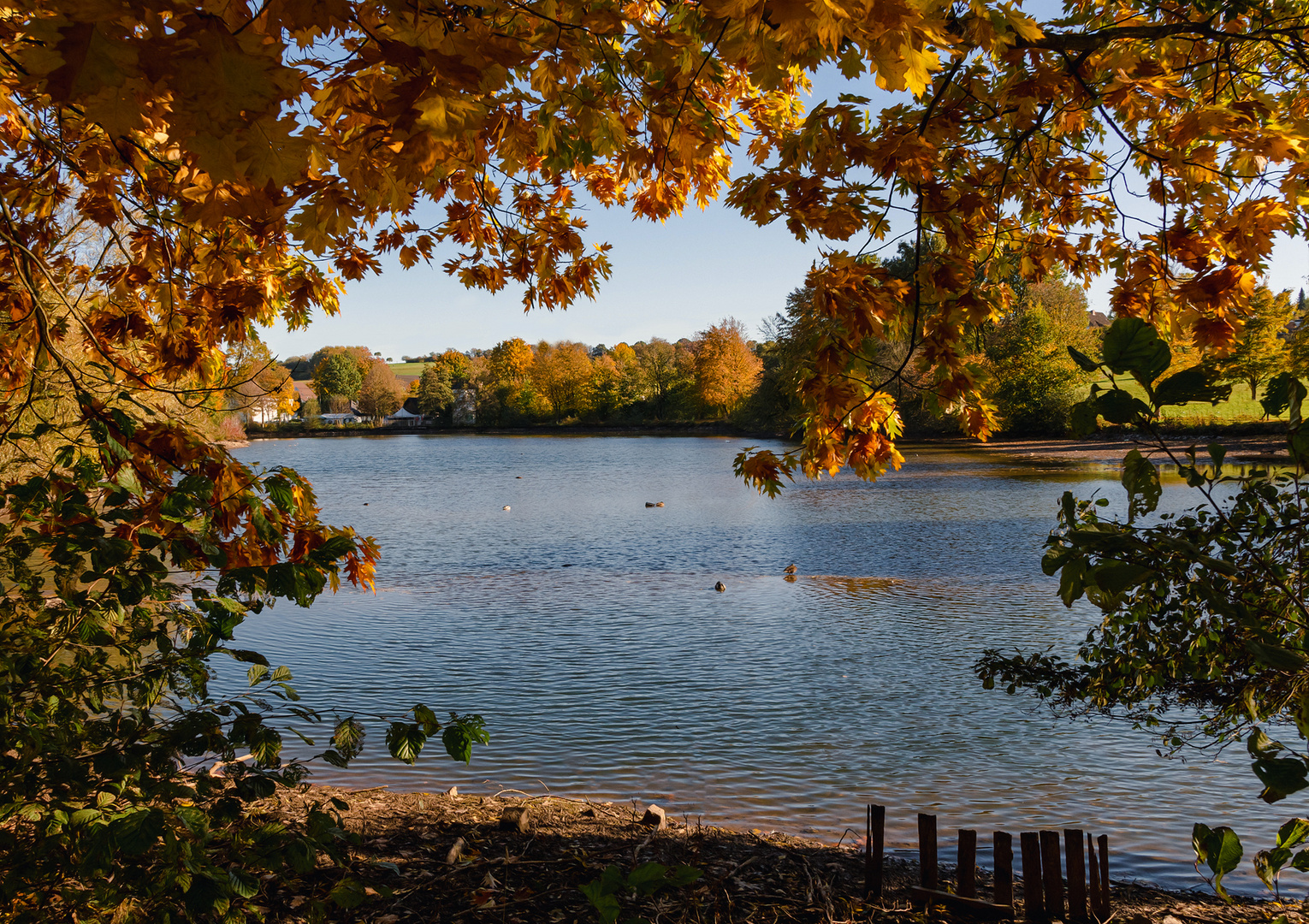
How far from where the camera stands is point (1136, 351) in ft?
3.65

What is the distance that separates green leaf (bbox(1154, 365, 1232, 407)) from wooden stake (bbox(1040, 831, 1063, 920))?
2966 mm

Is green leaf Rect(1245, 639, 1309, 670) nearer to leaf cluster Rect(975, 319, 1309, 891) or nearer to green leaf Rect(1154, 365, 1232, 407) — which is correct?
leaf cluster Rect(975, 319, 1309, 891)

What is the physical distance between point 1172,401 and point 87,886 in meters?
3.17

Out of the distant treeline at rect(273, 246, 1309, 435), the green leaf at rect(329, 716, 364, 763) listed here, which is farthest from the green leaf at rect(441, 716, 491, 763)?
the distant treeline at rect(273, 246, 1309, 435)

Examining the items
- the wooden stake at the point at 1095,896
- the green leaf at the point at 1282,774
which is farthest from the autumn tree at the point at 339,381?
the green leaf at the point at 1282,774

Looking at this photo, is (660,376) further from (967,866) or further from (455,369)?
(967,866)

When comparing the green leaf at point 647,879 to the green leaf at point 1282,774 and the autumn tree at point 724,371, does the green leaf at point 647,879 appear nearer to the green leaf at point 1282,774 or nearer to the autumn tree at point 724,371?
the green leaf at point 1282,774

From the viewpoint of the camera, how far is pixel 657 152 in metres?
3.68

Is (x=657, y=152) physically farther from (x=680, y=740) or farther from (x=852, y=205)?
(x=680, y=740)

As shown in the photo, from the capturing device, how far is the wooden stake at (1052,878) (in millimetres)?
3467

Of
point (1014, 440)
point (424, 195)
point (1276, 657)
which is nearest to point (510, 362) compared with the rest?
point (1014, 440)

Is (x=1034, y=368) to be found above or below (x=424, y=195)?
above

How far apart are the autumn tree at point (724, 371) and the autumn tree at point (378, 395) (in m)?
45.4

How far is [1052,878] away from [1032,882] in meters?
0.09
